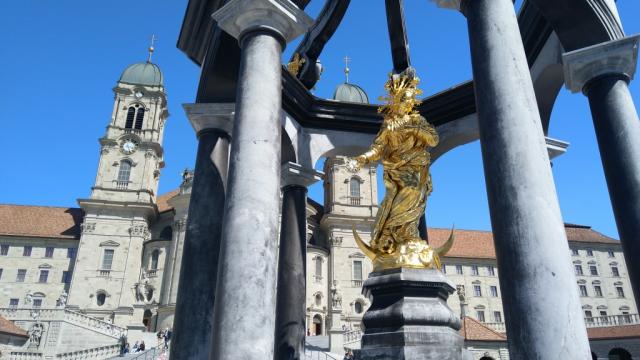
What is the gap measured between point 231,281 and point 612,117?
6.31 metres

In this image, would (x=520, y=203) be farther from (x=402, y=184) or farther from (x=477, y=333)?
(x=477, y=333)

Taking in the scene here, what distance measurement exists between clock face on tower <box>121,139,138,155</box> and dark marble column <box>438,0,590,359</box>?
5876 centimetres

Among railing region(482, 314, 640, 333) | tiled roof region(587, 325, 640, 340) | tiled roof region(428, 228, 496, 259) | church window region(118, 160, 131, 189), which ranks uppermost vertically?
church window region(118, 160, 131, 189)

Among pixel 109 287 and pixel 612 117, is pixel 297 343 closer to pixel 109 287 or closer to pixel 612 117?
pixel 612 117

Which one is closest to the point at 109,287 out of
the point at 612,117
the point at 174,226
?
the point at 174,226

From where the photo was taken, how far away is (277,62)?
7.27 metres

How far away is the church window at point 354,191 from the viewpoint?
58.9 meters

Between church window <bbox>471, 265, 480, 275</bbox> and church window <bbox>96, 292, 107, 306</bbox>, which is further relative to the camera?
church window <bbox>471, 265, 480, 275</bbox>

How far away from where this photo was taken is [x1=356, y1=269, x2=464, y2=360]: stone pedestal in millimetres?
7578

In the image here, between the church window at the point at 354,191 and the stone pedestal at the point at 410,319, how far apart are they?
5019 centimetres

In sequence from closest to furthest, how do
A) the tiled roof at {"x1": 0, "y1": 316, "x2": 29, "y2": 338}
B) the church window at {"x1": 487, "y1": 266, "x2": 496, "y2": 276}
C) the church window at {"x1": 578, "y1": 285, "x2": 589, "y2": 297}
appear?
the tiled roof at {"x1": 0, "y1": 316, "x2": 29, "y2": 338}, the church window at {"x1": 578, "y1": 285, "x2": 589, "y2": 297}, the church window at {"x1": 487, "y1": 266, "x2": 496, "y2": 276}

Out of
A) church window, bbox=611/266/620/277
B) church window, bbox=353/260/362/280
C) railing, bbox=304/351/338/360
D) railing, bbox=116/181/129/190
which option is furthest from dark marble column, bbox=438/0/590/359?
church window, bbox=611/266/620/277

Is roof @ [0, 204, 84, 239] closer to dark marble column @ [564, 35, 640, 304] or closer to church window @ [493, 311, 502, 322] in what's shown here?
church window @ [493, 311, 502, 322]

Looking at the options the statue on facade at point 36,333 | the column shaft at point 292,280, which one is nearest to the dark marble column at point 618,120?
the column shaft at point 292,280
